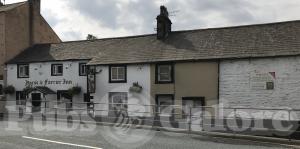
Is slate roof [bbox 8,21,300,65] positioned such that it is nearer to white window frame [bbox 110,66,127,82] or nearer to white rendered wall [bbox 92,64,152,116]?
white window frame [bbox 110,66,127,82]

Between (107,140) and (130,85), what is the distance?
12.3 metres

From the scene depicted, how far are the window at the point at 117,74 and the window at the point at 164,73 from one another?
254 cm

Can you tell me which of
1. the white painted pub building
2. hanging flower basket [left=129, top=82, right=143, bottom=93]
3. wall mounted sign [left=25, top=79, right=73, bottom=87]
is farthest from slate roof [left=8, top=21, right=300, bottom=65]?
wall mounted sign [left=25, top=79, right=73, bottom=87]

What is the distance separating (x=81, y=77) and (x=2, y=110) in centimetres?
648

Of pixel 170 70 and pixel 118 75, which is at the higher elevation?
pixel 170 70

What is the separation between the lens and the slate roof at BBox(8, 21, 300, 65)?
892 inches

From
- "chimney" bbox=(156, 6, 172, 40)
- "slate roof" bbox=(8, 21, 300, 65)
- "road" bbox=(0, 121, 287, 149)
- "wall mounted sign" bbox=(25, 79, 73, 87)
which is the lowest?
"road" bbox=(0, 121, 287, 149)

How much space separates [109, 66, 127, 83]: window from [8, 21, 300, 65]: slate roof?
502 millimetres

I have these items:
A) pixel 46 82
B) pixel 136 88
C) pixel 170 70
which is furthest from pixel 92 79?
pixel 170 70

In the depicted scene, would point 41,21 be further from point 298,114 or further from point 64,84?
point 298,114

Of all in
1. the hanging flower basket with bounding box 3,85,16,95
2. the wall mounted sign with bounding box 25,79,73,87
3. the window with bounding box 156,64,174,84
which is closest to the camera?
the window with bounding box 156,64,174,84

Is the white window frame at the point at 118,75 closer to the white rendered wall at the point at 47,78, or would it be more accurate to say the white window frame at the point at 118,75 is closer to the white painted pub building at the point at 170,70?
the white painted pub building at the point at 170,70

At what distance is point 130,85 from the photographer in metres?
25.7

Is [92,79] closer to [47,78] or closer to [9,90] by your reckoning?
[47,78]
